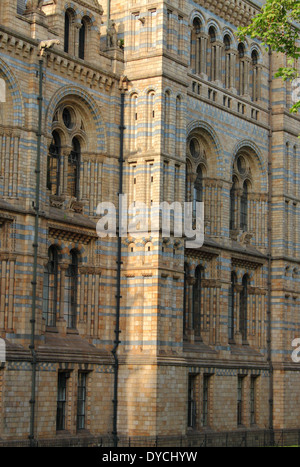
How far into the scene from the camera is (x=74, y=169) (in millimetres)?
39812

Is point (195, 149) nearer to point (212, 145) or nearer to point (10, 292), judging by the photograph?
point (212, 145)

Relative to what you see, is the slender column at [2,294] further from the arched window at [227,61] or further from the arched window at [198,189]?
the arched window at [227,61]

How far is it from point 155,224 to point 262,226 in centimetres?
1099

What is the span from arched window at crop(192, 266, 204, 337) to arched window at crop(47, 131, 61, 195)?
8694mm

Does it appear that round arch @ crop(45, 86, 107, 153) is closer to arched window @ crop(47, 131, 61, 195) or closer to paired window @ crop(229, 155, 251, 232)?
arched window @ crop(47, 131, 61, 195)

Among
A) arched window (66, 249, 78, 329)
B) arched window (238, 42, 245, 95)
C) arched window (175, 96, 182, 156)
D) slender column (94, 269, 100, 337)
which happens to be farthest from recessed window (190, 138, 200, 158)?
arched window (66, 249, 78, 329)

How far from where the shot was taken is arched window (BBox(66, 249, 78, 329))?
127 ft

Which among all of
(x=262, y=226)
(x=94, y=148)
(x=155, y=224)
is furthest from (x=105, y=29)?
(x=262, y=226)

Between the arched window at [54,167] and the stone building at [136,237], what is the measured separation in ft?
0.25

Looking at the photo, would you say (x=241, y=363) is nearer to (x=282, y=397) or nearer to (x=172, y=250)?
(x=282, y=397)

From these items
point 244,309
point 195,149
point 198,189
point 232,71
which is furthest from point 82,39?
point 244,309

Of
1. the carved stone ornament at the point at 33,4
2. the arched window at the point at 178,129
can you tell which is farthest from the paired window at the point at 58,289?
the carved stone ornament at the point at 33,4

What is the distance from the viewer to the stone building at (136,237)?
35.9 m

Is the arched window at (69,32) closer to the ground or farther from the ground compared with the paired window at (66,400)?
farther from the ground
